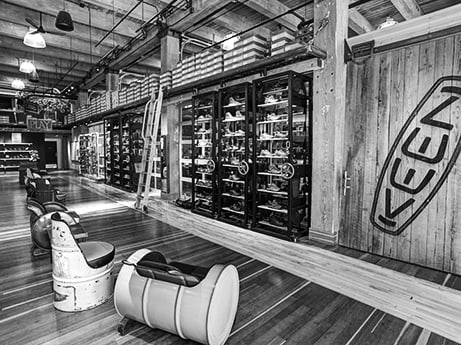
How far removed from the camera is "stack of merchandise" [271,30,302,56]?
4.26 metres

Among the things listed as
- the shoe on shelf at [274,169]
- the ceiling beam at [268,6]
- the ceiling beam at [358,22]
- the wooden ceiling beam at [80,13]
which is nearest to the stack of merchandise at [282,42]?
the shoe on shelf at [274,169]

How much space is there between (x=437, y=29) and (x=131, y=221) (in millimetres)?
5347

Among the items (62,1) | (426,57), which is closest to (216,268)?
(426,57)

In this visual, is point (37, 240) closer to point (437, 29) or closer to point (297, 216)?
point (297, 216)

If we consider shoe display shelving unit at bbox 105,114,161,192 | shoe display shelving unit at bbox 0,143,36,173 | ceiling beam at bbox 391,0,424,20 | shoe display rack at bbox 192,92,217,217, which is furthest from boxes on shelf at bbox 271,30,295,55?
shoe display shelving unit at bbox 0,143,36,173

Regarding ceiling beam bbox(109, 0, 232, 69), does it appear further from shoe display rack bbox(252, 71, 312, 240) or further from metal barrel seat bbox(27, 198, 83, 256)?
metal barrel seat bbox(27, 198, 83, 256)

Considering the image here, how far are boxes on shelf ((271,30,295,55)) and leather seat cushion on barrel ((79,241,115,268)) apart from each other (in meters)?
3.69

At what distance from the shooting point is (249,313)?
2.32 m

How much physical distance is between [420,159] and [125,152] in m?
8.88

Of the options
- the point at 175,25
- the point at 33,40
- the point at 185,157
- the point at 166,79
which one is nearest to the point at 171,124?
the point at 185,157

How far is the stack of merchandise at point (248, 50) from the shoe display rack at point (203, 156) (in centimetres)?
86

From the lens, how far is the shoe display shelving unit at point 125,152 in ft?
29.8

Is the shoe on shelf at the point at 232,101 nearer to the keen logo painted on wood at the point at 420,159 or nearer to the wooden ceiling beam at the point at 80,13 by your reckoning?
the keen logo painted on wood at the point at 420,159

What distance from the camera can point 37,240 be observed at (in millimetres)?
3400
